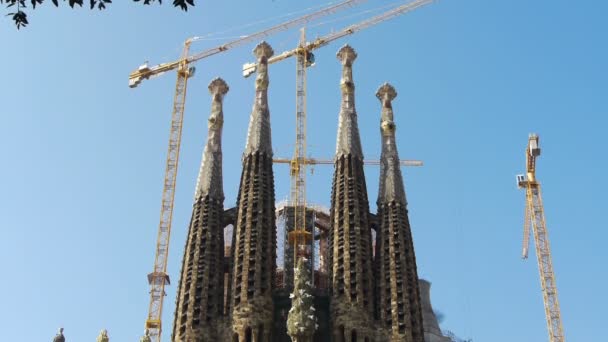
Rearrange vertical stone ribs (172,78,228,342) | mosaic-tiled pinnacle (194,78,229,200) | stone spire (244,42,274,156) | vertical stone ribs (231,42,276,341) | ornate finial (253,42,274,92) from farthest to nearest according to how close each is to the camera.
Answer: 1. ornate finial (253,42,274,92)
2. stone spire (244,42,274,156)
3. mosaic-tiled pinnacle (194,78,229,200)
4. vertical stone ribs (172,78,228,342)
5. vertical stone ribs (231,42,276,341)

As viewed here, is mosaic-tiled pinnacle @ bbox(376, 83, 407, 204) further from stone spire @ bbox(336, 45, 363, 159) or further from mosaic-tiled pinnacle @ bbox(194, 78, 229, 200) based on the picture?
mosaic-tiled pinnacle @ bbox(194, 78, 229, 200)

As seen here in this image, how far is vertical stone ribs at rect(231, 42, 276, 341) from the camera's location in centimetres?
4375

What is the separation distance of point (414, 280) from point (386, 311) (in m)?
2.54

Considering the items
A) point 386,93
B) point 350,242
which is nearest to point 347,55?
point 386,93

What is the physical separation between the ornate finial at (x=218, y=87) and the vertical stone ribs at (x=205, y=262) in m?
3.06

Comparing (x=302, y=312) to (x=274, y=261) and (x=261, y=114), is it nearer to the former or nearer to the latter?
(x=274, y=261)

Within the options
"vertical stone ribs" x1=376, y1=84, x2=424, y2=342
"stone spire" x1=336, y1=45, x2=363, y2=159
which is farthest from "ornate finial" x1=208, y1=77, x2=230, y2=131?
"vertical stone ribs" x1=376, y1=84, x2=424, y2=342

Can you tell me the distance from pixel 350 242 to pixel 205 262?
313 inches

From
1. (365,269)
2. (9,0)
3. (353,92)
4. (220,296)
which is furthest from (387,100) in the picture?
(9,0)

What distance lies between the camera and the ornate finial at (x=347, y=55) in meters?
53.8

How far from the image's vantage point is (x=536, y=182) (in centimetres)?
6519

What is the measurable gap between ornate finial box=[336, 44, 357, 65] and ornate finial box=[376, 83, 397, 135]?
2.73 metres

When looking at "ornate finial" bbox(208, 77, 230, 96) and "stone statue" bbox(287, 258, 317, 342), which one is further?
"ornate finial" bbox(208, 77, 230, 96)

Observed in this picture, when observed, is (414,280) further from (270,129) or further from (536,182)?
(536,182)
